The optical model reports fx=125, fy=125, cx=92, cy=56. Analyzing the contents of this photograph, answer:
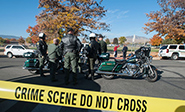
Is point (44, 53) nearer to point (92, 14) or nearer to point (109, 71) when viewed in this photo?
point (109, 71)

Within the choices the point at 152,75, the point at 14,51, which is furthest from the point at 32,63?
the point at 14,51

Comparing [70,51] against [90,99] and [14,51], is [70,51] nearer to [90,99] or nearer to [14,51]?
[90,99]

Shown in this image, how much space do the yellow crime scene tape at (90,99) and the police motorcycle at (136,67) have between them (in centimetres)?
328

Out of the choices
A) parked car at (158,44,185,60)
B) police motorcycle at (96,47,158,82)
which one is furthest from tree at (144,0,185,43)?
police motorcycle at (96,47,158,82)

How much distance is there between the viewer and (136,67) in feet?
17.0

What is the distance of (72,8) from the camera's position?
53.7 feet

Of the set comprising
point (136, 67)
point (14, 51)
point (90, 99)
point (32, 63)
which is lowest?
point (90, 99)

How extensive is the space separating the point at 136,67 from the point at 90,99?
146 inches

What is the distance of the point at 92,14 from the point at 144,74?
46.1 feet

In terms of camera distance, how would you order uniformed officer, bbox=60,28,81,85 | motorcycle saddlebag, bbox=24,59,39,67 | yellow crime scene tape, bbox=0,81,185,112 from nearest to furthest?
yellow crime scene tape, bbox=0,81,185,112 < uniformed officer, bbox=60,28,81,85 < motorcycle saddlebag, bbox=24,59,39,67

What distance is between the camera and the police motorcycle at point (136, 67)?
5.12 m

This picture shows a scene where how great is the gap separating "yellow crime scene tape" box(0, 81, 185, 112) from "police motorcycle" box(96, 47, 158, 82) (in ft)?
10.7

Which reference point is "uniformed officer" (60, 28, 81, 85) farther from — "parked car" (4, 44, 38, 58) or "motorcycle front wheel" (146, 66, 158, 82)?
"parked car" (4, 44, 38, 58)

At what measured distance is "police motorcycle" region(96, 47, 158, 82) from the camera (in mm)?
5125
